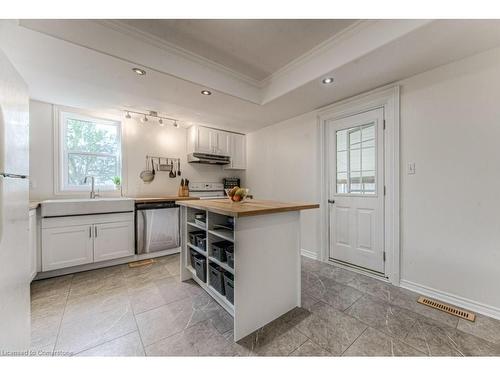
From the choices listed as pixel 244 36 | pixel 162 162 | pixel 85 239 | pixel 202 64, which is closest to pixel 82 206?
pixel 85 239

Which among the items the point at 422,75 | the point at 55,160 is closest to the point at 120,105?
the point at 55,160

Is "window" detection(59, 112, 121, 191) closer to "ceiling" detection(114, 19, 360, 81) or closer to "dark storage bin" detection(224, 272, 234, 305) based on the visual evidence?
"ceiling" detection(114, 19, 360, 81)

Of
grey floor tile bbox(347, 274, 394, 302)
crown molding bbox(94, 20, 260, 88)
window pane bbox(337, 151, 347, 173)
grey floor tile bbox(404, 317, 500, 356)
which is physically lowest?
grey floor tile bbox(347, 274, 394, 302)

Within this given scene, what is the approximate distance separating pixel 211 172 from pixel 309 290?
3.07 meters

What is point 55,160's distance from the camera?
113 inches

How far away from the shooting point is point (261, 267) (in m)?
1.57

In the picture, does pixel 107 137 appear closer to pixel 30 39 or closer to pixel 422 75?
pixel 30 39

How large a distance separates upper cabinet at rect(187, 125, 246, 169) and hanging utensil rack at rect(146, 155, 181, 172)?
376 millimetres

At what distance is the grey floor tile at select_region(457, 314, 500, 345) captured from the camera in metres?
1.45

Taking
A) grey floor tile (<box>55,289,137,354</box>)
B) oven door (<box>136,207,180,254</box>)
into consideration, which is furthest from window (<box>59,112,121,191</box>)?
grey floor tile (<box>55,289,137,354</box>)

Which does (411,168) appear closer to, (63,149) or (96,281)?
(96,281)

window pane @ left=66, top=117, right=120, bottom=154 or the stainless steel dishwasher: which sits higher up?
window pane @ left=66, top=117, right=120, bottom=154

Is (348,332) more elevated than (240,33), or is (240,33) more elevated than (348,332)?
(240,33)

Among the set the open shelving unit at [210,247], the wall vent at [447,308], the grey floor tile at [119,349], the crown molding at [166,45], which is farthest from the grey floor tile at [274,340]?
the crown molding at [166,45]
